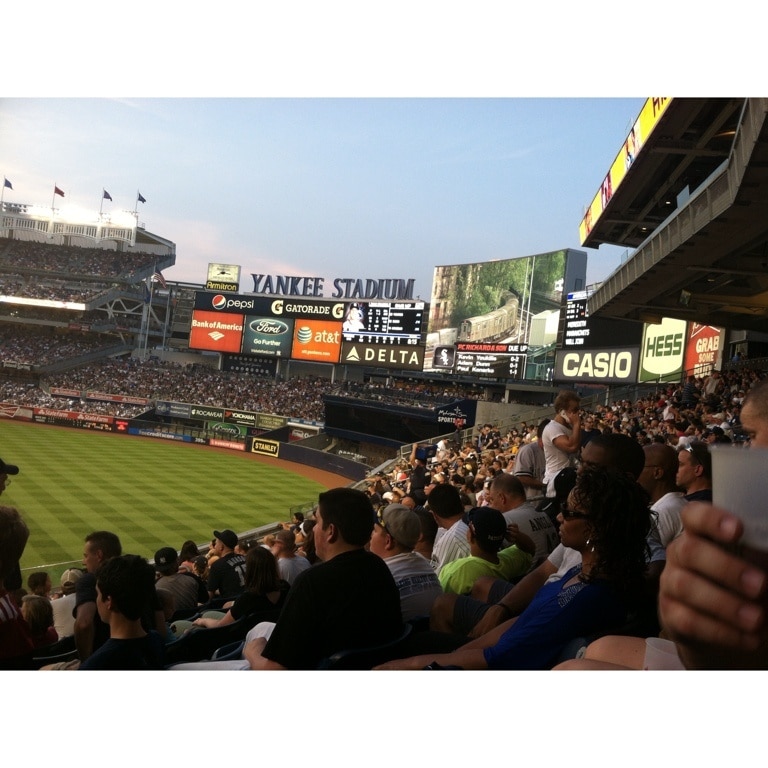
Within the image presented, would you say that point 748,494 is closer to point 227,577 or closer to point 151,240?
point 227,577

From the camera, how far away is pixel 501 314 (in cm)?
3550

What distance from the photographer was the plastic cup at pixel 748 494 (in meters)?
0.82

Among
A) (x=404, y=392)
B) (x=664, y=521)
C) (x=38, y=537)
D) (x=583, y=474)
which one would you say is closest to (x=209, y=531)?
(x=38, y=537)

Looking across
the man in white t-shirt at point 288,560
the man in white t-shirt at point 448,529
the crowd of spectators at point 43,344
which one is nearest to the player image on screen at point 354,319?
the crowd of spectators at point 43,344

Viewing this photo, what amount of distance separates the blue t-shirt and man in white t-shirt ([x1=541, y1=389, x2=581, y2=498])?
347 cm

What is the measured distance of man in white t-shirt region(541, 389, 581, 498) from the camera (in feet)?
19.7

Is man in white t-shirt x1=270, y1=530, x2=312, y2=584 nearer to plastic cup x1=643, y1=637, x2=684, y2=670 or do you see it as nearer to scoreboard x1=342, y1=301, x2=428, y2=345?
plastic cup x1=643, y1=637, x2=684, y2=670

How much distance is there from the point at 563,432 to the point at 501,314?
29.9 m

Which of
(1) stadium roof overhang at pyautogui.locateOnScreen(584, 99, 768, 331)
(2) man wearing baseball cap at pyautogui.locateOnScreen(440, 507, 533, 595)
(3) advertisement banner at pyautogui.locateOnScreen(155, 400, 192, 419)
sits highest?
(1) stadium roof overhang at pyautogui.locateOnScreen(584, 99, 768, 331)

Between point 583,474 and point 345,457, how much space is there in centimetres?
3159

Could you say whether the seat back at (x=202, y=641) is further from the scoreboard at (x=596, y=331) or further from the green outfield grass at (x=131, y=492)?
the scoreboard at (x=596, y=331)

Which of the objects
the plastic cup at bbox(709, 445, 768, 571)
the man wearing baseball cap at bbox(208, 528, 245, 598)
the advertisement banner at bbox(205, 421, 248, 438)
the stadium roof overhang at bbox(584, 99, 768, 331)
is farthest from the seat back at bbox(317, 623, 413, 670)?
the advertisement banner at bbox(205, 421, 248, 438)

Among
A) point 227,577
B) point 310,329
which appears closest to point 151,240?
point 310,329
